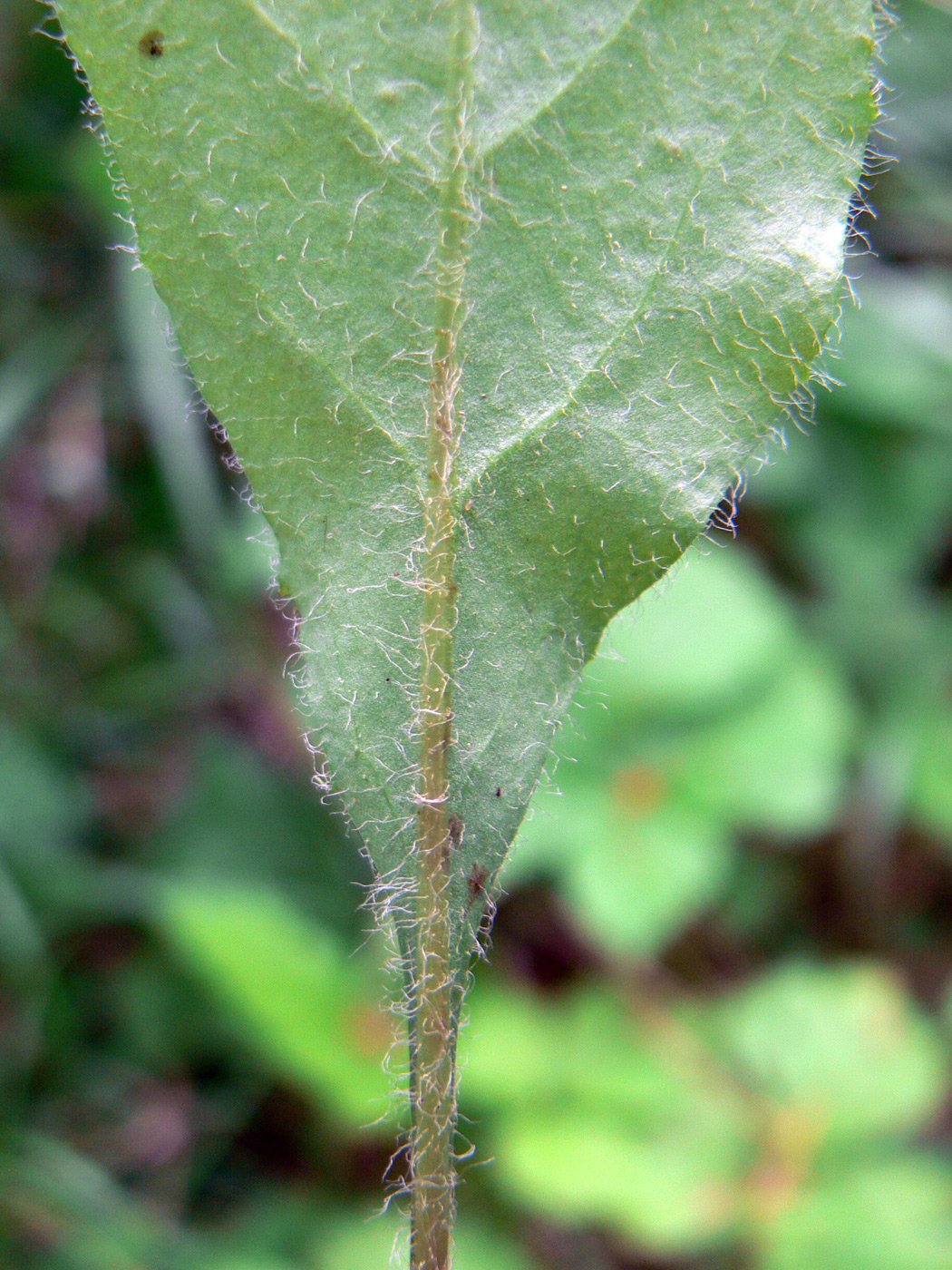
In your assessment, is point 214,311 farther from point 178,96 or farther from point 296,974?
point 296,974

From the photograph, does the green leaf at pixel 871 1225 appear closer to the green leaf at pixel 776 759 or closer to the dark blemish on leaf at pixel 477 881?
the green leaf at pixel 776 759

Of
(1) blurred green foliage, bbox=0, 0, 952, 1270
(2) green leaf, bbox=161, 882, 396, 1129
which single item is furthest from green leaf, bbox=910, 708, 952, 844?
→ (2) green leaf, bbox=161, 882, 396, 1129

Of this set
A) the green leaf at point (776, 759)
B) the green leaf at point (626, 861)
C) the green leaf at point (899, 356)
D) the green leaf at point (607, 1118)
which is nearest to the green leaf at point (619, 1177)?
the green leaf at point (607, 1118)

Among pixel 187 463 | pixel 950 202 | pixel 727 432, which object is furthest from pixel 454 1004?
pixel 950 202

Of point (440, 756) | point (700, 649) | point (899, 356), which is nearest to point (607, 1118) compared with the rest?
point (700, 649)

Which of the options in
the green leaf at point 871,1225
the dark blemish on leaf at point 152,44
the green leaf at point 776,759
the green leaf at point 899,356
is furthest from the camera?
the green leaf at point 899,356

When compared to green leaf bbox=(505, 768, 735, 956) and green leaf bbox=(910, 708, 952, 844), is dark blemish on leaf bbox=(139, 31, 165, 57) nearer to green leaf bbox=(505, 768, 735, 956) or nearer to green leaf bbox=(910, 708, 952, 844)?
green leaf bbox=(505, 768, 735, 956)

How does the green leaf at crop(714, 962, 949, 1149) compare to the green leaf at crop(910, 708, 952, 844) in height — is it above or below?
below
